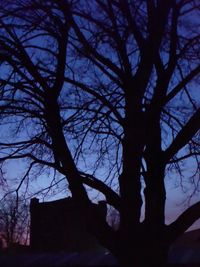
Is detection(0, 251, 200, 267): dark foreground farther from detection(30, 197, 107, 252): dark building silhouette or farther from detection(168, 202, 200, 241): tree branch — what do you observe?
detection(168, 202, 200, 241): tree branch

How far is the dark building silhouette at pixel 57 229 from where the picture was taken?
4316 cm

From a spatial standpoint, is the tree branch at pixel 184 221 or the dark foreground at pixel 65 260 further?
the dark foreground at pixel 65 260

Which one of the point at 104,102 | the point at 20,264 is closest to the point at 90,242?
the point at 20,264

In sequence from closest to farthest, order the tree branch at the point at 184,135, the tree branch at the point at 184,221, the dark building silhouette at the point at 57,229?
1. the tree branch at the point at 184,221
2. the tree branch at the point at 184,135
3. the dark building silhouette at the point at 57,229

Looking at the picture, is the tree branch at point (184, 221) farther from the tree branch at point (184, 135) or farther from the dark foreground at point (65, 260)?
the dark foreground at point (65, 260)

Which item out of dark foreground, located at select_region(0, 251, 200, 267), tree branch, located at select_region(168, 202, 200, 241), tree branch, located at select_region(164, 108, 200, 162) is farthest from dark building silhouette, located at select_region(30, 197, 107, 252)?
tree branch, located at select_region(168, 202, 200, 241)

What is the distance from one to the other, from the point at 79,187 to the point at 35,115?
1.95 m

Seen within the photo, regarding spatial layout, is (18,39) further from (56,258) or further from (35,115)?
(56,258)

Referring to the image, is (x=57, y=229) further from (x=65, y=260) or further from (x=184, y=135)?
(x=184, y=135)

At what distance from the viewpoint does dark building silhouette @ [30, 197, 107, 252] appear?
4316cm

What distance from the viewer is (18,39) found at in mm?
10328

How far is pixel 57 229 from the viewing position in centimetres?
A: 4444

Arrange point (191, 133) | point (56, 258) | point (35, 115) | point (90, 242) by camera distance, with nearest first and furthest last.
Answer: point (191, 133) < point (35, 115) < point (56, 258) < point (90, 242)

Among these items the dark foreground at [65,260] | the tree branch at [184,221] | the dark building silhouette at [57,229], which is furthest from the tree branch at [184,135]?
the dark building silhouette at [57,229]
